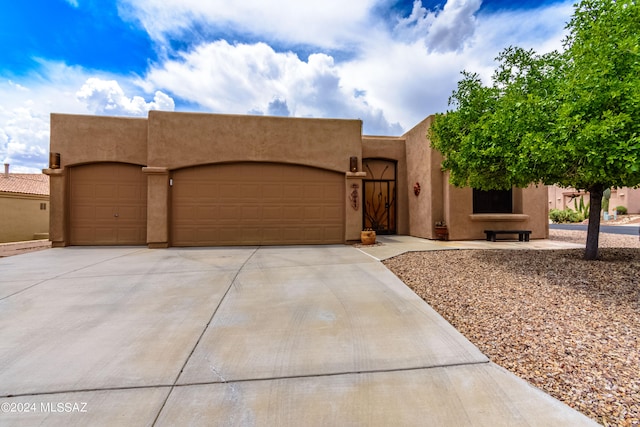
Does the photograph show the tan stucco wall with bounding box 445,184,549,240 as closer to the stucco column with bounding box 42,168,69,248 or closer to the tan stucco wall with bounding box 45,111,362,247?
the tan stucco wall with bounding box 45,111,362,247

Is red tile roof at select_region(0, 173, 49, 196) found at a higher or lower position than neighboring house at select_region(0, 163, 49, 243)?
higher

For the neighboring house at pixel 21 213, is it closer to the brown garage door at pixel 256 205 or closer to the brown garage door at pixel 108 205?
the brown garage door at pixel 108 205

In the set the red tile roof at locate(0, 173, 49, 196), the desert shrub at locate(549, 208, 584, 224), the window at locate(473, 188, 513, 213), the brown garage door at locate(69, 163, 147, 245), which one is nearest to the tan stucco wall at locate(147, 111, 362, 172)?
the brown garage door at locate(69, 163, 147, 245)

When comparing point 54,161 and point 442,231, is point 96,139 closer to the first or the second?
point 54,161

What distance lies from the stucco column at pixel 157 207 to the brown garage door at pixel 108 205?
84 cm

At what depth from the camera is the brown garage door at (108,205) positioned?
9695 millimetres

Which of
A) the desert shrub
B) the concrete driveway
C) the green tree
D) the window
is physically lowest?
the concrete driveway

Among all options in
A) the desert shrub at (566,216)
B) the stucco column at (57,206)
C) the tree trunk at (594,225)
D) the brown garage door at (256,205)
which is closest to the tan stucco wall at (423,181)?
the brown garage door at (256,205)

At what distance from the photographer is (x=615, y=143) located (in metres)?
4.14

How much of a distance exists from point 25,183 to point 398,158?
2497 cm

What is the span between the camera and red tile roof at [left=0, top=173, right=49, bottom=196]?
56.8ft

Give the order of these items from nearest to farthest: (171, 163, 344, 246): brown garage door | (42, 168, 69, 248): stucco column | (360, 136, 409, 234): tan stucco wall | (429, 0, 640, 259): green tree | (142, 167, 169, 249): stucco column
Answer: (429, 0, 640, 259): green tree, (142, 167, 169, 249): stucco column, (42, 168, 69, 248): stucco column, (171, 163, 344, 246): brown garage door, (360, 136, 409, 234): tan stucco wall

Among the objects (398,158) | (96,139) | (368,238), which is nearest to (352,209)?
(368,238)

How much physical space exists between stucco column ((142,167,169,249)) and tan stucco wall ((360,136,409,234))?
8.19 metres
